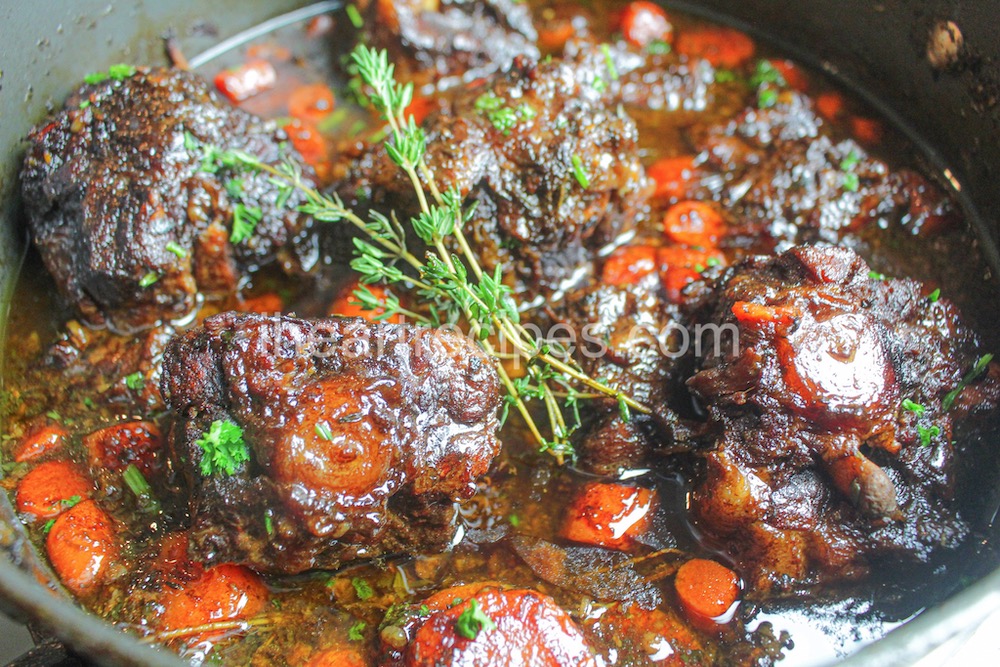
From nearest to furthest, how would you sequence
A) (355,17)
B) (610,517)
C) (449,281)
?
(610,517), (449,281), (355,17)

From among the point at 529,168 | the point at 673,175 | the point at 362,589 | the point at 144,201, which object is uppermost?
the point at 144,201

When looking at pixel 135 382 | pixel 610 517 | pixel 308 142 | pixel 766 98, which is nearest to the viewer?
pixel 610 517

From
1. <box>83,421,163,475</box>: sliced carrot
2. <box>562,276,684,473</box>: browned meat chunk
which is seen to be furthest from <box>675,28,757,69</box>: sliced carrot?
<box>83,421,163,475</box>: sliced carrot

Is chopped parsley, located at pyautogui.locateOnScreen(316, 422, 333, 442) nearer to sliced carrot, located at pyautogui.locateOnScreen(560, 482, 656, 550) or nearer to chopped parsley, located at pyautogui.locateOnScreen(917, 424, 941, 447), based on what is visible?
sliced carrot, located at pyautogui.locateOnScreen(560, 482, 656, 550)

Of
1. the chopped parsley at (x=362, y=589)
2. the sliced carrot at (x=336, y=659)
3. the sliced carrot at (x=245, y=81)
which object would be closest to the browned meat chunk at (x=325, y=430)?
the chopped parsley at (x=362, y=589)

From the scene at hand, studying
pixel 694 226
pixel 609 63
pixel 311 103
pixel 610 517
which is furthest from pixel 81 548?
pixel 609 63

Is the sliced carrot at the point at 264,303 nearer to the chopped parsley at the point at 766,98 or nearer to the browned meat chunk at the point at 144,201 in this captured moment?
the browned meat chunk at the point at 144,201

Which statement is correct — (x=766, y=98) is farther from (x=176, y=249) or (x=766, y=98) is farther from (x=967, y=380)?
(x=176, y=249)
